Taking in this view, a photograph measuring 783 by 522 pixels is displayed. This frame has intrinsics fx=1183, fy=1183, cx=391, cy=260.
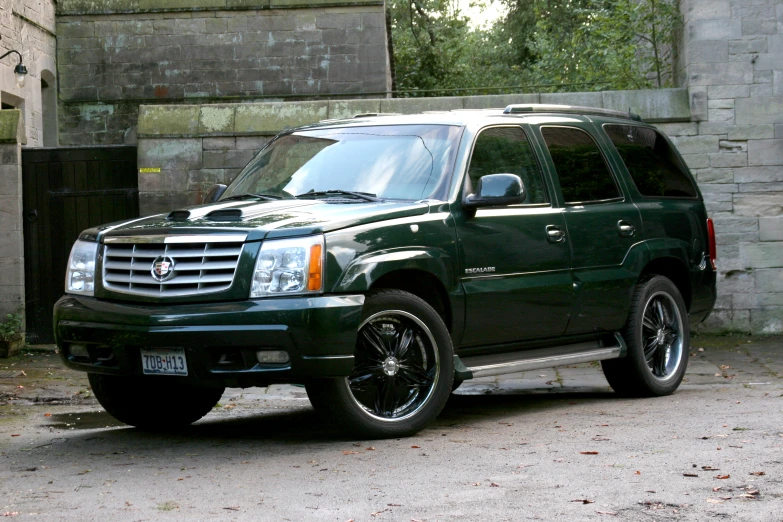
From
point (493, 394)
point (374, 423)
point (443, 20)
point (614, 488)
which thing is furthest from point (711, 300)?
point (443, 20)

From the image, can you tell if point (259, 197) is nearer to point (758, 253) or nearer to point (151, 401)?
point (151, 401)

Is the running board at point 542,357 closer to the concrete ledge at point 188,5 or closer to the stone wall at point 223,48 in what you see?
the stone wall at point 223,48

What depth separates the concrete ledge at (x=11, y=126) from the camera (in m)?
12.4

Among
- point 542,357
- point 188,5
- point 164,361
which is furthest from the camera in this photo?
point 188,5

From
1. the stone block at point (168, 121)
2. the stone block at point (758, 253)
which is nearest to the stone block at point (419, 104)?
the stone block at point (168, 121)

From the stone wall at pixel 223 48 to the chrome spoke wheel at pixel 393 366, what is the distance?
1425cm

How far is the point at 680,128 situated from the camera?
12.5 m

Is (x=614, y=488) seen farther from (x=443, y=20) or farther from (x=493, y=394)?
(x=443, y=20)

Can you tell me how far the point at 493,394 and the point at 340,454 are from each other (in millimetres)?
3581

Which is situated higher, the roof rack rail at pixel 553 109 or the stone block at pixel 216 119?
the stone block at pixel 216 119

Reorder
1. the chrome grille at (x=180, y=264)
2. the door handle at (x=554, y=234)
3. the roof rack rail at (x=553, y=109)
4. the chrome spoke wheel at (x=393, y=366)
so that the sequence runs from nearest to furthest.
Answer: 1. the chrome grille at (x=180, y=264)
2. the chrome spoke wheel at (x=393, y=366)
3. the door handle at (x=554, y=234)
4. the roof rack rail at (x=553, y=109)

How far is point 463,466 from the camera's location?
5.71m

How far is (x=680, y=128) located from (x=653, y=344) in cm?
449

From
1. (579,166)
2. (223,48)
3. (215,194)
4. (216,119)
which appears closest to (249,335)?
(215,194)
